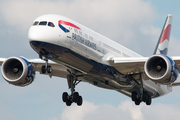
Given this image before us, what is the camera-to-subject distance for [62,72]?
123 feet

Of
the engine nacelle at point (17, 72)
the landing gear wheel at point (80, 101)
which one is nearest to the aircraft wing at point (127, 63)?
the landing gear wheel at point (80, 101)

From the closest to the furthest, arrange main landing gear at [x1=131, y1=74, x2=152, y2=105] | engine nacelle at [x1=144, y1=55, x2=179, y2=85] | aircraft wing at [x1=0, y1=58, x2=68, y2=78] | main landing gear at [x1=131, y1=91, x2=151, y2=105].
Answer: engine nacelle at [x1=144, y1=55, x2=179, y2=85] → aircraft wing at [x1=0, y1=58, x2=68, y2=78] → main landing gear at [x1=131, y1=74, x2=152, y2=105] → main landing gear at [x1=131, y1=91, x2=151, y2=105]

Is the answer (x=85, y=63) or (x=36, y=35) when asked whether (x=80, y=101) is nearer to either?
(x=85, y=63)

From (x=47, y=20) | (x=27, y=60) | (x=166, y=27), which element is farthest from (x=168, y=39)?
(x=47, y=20)

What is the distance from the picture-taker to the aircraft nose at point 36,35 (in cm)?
2766

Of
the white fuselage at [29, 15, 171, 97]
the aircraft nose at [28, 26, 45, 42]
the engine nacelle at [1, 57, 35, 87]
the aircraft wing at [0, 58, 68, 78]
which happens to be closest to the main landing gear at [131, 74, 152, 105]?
the white fuselage at [29, 15, 171, 97]

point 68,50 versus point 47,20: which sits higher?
point 47,20

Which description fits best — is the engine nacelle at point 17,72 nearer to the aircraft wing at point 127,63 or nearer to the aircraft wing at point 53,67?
the aircraft wing at point 53,67

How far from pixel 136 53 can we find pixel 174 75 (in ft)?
32.2

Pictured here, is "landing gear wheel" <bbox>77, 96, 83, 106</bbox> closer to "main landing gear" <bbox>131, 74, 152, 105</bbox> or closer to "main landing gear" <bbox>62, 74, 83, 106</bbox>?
"main landing gear" <bbox>62, 74, 83, 106</bbox>

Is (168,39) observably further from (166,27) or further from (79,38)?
(79,38)

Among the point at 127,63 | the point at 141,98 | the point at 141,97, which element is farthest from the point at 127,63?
the point at 141,98

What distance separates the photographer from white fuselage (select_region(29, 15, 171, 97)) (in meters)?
28.2

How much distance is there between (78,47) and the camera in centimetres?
2989
